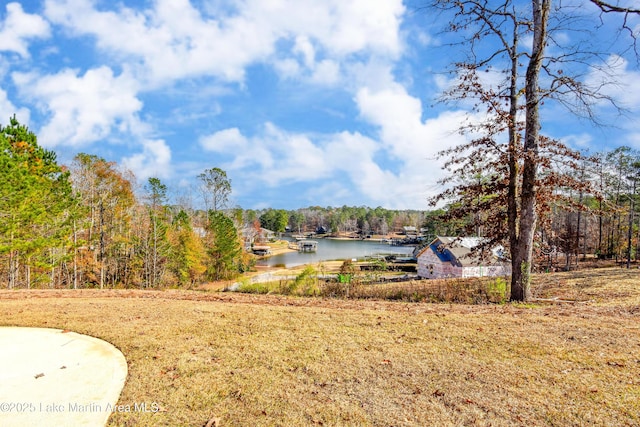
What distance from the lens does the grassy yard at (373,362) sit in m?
3.01

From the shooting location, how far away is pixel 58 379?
159 inches

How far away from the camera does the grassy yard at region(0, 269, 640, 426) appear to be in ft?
9.86

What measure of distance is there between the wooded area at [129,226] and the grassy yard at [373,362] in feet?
12.6

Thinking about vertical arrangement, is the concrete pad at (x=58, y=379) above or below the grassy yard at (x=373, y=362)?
below

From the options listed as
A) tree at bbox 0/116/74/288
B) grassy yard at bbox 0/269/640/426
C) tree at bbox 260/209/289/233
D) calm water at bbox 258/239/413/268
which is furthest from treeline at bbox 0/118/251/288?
tree at bbox 260/209/289/233

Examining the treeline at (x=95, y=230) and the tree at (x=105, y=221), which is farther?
the tree at (x=105, y=221)

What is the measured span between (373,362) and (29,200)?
15000 millimetres

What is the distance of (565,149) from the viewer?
7.77 meters

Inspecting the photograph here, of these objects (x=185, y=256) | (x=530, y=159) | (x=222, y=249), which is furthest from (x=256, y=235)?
(x=530, y=159)

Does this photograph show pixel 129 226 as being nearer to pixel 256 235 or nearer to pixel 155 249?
pixel 155 249

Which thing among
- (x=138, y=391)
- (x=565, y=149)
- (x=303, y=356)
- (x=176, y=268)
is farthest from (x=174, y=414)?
(x=176, y=268)

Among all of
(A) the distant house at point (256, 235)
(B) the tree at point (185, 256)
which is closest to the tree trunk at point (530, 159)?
(B) the tree at point (185, 256)

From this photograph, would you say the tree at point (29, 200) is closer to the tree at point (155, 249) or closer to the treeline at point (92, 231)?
the treeline at point (92, 231)

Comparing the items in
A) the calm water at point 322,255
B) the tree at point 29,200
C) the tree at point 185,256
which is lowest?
the calm water at point 322,255
